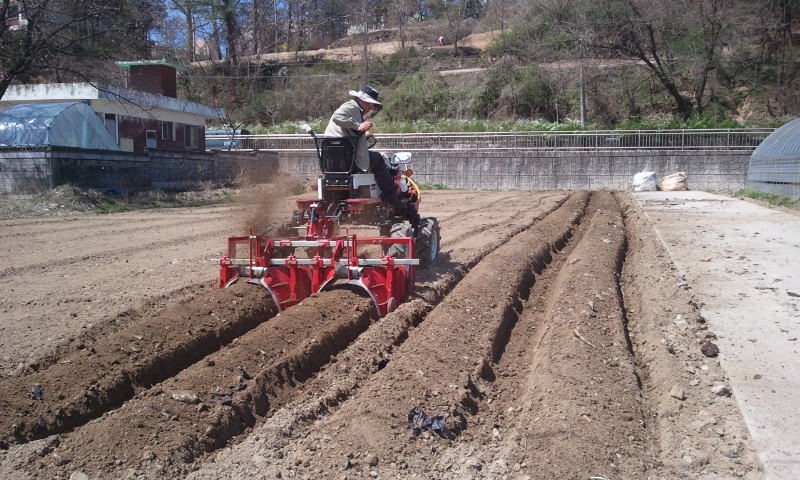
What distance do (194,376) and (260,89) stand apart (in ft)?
150

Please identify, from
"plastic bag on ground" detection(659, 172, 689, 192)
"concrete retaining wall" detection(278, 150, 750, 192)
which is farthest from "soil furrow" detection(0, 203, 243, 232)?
"plastic bag on ground" detection(659, 172, 689, 192)

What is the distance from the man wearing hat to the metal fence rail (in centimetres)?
2388

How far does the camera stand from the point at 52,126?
21766mm

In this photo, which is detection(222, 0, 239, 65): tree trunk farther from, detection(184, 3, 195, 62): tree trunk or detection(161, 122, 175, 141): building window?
detection(161, 122, 175, 141): building window

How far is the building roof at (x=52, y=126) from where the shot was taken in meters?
21.1

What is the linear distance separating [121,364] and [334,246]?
2.62 metres

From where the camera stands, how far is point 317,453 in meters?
3.97

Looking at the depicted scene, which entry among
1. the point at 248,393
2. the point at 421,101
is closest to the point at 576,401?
the point at 248,393

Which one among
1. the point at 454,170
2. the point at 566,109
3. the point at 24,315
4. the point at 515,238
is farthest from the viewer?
the point at 566,109

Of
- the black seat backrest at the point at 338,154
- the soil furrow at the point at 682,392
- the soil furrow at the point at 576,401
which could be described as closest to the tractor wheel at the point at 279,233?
the black seat backrest at the point at 338,154

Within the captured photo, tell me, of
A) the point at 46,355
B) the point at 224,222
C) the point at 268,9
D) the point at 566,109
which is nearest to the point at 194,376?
the point at 46,355

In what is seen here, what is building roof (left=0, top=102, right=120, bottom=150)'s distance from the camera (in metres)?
21.1

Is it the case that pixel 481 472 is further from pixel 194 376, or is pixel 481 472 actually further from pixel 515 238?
pixel 515 238

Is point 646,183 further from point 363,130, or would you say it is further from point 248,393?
point 248,393
